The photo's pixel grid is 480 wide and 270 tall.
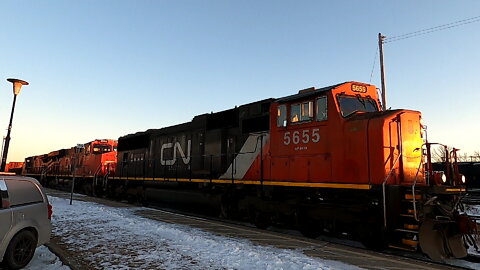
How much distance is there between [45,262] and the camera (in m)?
6.23

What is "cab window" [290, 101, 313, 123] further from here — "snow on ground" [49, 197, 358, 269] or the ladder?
"snow on ground" [49, 197, 358, 269]

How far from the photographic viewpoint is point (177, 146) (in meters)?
15.2

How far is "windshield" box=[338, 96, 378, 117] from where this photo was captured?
8.59 m

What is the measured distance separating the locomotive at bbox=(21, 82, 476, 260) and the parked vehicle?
5771 mm

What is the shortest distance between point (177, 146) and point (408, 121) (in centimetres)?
978

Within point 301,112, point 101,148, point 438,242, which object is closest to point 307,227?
point 301,112

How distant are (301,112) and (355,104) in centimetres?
138

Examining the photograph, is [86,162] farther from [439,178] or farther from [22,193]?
[439,178]

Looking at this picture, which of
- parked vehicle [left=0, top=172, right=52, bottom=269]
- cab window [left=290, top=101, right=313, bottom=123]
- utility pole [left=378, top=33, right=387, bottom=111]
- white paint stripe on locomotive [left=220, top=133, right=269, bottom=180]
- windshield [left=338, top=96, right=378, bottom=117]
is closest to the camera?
parked vehicle [left=0, top=172, right=52, bottom=269]

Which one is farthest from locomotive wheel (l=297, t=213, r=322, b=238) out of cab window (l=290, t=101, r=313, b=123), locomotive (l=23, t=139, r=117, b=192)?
locomotive (l=23, t=139, r=117, b=192)

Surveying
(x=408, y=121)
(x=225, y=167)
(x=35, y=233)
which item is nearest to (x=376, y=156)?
(x=408, y=121)

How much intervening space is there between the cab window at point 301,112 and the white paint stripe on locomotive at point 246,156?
128cm

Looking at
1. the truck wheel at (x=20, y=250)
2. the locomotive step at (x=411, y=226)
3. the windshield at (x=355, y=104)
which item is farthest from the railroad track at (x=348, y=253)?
the truck wheel at (x=20, y=250)

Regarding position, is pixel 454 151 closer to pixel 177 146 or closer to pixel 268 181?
pixel 268 181
